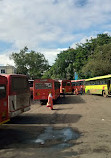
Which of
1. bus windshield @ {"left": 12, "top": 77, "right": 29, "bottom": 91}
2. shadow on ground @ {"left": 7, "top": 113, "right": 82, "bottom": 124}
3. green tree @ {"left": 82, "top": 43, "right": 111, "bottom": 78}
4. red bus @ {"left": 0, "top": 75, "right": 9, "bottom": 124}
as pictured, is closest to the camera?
red bus @ {"left": 0, "top": 75, "right": 9, "bottom": 124}

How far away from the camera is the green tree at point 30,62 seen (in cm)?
5474

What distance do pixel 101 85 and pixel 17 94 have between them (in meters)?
19.5

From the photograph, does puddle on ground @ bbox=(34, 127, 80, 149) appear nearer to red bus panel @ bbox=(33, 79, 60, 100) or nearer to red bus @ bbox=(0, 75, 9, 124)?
red bus @ bbox=(0, 75, 9, 124)

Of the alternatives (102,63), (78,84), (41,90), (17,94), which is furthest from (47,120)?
(78,84)

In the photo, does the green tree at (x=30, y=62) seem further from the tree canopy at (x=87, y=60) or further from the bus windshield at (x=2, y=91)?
the bus windshield at (x=2, y=91)

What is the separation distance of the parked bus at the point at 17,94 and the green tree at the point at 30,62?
45193mm

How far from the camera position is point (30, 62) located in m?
55.6

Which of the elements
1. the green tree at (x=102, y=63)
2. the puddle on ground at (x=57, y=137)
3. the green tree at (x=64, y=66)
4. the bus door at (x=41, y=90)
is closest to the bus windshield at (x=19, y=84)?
the puddle on ground at (x=57, y=137)

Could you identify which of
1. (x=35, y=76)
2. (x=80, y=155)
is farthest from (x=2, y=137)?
(x=35, y=76)

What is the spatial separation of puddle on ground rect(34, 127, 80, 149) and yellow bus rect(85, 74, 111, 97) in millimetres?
17500

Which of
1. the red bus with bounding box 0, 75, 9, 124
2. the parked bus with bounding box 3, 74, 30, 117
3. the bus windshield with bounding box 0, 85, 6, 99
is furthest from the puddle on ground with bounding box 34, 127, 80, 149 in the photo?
the bus windshield with bounding box 0, 85, 6, 99

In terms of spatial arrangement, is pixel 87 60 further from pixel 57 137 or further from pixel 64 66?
pixel 57 137

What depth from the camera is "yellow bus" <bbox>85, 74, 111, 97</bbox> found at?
24609 mm

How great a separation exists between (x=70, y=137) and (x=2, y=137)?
101 inches
